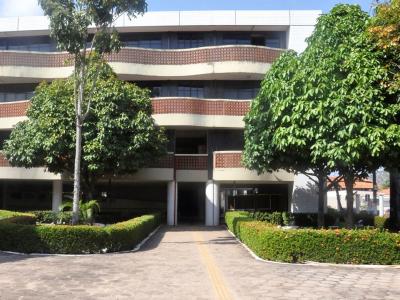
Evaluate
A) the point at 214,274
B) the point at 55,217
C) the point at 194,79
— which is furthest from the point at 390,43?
the point at 55,217

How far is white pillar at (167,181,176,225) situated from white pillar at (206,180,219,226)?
168 cm

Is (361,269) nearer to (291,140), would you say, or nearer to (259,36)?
(291,140)

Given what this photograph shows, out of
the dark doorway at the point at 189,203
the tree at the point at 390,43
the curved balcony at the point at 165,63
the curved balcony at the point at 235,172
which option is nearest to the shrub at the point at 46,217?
the curved balcony at the point at 165,63

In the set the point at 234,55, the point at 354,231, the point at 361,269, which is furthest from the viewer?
the point at 234,55

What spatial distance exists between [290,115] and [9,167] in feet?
57.0

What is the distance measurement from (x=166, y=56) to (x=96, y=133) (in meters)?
7.05

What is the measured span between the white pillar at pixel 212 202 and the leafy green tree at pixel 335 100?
33.8 feet

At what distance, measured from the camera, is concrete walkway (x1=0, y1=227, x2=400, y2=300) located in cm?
962

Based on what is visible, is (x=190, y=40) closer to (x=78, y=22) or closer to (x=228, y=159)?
(x=228, y=159)

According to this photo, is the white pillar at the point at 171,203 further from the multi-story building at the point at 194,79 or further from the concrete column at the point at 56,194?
the concrete column at the point at 56,194

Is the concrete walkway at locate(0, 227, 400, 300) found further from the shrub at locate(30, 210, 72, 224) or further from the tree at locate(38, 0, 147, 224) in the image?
the shrub at locate(30, 210, 72, 224)

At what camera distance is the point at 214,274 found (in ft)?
38.9

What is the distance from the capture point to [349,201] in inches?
648

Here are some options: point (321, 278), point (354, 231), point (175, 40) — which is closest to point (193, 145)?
point (175, 40)
